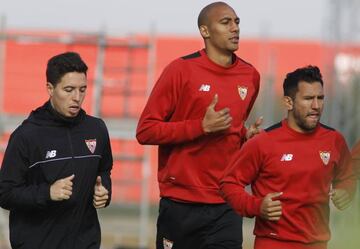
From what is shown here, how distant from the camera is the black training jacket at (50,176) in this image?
22.0ft

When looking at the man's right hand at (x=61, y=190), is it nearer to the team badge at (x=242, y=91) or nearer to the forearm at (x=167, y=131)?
the forearm at (x=167, y=131)

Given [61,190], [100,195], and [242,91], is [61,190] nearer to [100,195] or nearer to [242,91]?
[100,195]

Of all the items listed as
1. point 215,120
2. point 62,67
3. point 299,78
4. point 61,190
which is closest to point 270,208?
point 299,78

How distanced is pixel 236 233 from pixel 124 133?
8.89m

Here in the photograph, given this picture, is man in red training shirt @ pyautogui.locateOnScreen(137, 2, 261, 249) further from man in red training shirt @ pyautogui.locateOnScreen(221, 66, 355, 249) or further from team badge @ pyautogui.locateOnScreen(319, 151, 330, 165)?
team badge @ pyautogui.locateOnScreen(319, 151, 330, 165)

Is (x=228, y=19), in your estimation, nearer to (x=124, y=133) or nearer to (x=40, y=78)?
(x=124, y=133)

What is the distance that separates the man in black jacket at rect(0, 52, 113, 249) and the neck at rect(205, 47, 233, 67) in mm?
995

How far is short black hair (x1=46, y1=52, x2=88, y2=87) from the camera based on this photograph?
689 cm

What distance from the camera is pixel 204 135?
24.1 feet

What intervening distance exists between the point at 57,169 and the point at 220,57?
1402 millimetres

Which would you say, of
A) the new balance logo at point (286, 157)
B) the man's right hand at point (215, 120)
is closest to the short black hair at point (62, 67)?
the man's right hand at point (215, 120)

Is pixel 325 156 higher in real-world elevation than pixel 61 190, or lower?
higher

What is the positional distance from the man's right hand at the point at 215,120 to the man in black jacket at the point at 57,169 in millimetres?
664

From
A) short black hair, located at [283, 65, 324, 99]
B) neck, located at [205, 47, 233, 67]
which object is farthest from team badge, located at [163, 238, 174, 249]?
short black hair, located at [283, 65, 324, 99]
